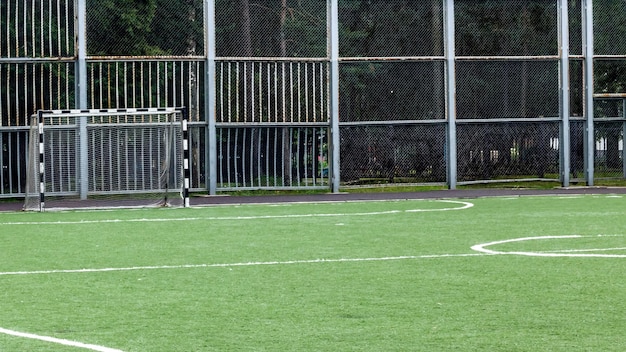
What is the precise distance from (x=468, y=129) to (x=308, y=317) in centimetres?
2024

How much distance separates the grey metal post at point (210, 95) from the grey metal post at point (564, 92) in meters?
8.21

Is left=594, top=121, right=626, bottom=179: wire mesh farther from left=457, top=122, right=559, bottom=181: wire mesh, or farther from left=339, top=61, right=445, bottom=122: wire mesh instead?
left=339, top=61, right=445, bottom=122: wire mesh

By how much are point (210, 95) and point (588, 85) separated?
9019 mm

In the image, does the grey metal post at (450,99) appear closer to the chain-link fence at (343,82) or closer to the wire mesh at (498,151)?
the chain-link fence at (343,82)

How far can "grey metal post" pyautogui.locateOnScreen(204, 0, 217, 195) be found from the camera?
25.5 meters

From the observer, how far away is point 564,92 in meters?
27.9

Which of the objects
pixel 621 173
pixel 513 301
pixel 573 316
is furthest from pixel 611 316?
pixel 621 173

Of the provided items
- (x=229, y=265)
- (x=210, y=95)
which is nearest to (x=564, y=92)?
(x=210, y=95)

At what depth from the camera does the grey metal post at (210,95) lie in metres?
25.5

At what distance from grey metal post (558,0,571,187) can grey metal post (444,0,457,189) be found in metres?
2.66

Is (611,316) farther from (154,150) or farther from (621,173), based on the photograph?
(621,173)

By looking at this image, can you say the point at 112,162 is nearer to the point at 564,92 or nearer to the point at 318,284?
the point at 564,92

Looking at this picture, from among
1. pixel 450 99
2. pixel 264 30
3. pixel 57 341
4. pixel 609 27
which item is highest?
pixel 609 27

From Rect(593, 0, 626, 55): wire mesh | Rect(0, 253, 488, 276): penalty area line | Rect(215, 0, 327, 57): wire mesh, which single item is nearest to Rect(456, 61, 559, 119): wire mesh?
Rect(593, 0, 626, 55): wire mesh
